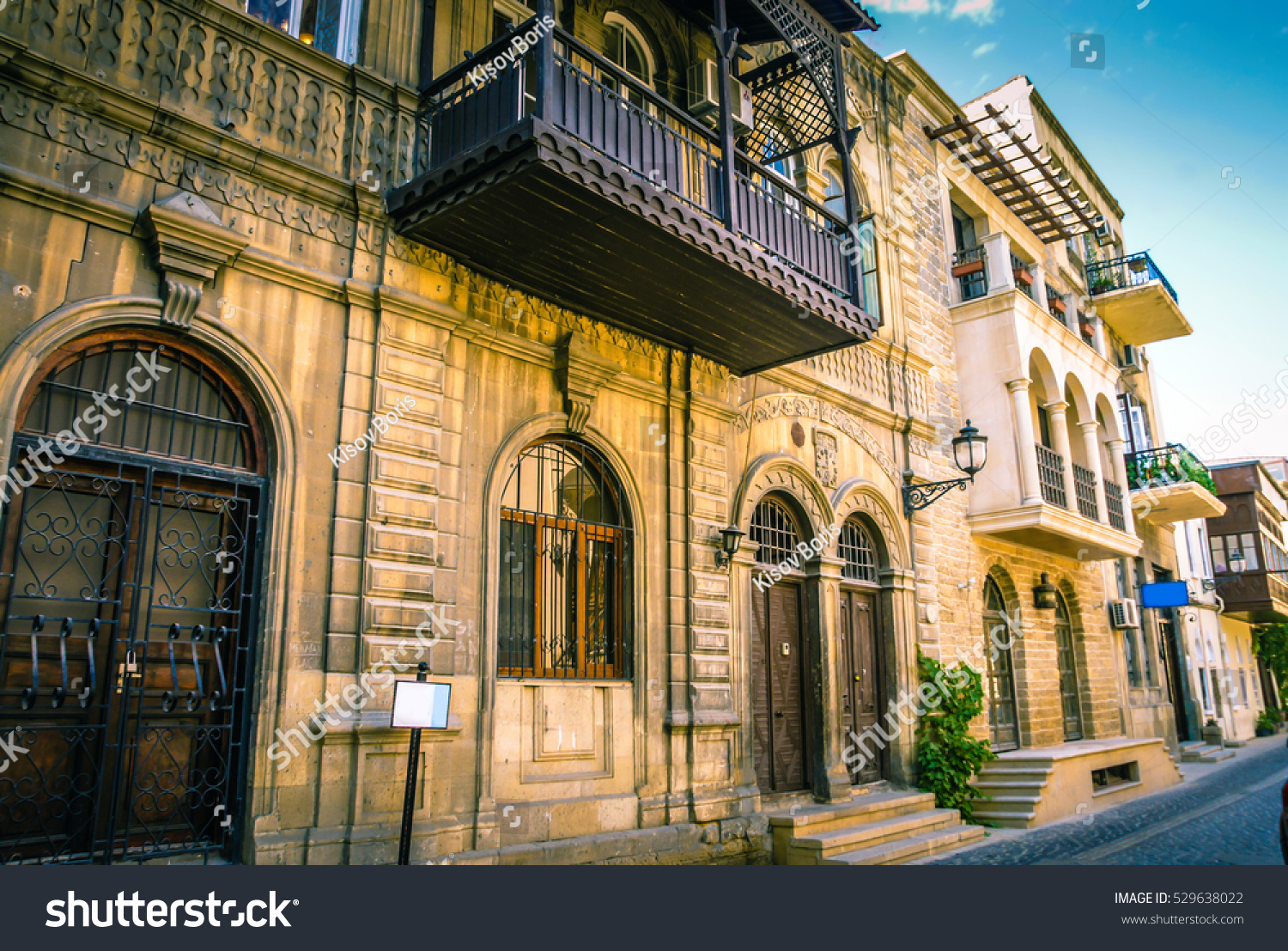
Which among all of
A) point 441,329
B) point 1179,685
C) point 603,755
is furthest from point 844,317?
point 1179,685

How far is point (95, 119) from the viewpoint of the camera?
582 cm

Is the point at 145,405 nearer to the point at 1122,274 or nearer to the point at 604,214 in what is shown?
the point at 604,214

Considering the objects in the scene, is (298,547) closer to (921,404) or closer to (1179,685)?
(921,404)

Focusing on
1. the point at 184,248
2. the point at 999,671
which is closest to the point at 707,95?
the point at 184,248

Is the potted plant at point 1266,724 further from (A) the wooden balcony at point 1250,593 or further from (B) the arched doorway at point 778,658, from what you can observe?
(B) the arched doorway at point 778,658

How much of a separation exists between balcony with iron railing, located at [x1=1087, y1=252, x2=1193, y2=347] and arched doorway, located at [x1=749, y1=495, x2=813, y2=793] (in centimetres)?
1438

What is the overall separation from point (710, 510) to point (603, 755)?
2.87 metres

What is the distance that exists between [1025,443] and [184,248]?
1242 centimetres

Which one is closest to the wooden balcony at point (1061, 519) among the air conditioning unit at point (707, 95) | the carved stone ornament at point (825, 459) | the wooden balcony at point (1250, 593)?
the carved stone ornament at point (825, 459)

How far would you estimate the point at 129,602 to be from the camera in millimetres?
5719

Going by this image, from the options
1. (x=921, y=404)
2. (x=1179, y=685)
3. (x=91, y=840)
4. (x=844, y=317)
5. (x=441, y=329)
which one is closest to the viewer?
(x=91, y=840)

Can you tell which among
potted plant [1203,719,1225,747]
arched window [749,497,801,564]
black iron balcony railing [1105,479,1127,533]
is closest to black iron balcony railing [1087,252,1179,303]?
black iron balcony railing [1105,479,1127,533]

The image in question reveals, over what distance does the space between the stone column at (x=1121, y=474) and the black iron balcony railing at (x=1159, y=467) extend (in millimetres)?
2307

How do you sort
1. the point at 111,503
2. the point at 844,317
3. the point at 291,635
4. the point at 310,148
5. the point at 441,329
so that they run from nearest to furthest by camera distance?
the point at 111,503 < the point at 291,635 < the point at 310,148 < the point at 441,329 < the point at 844,317
